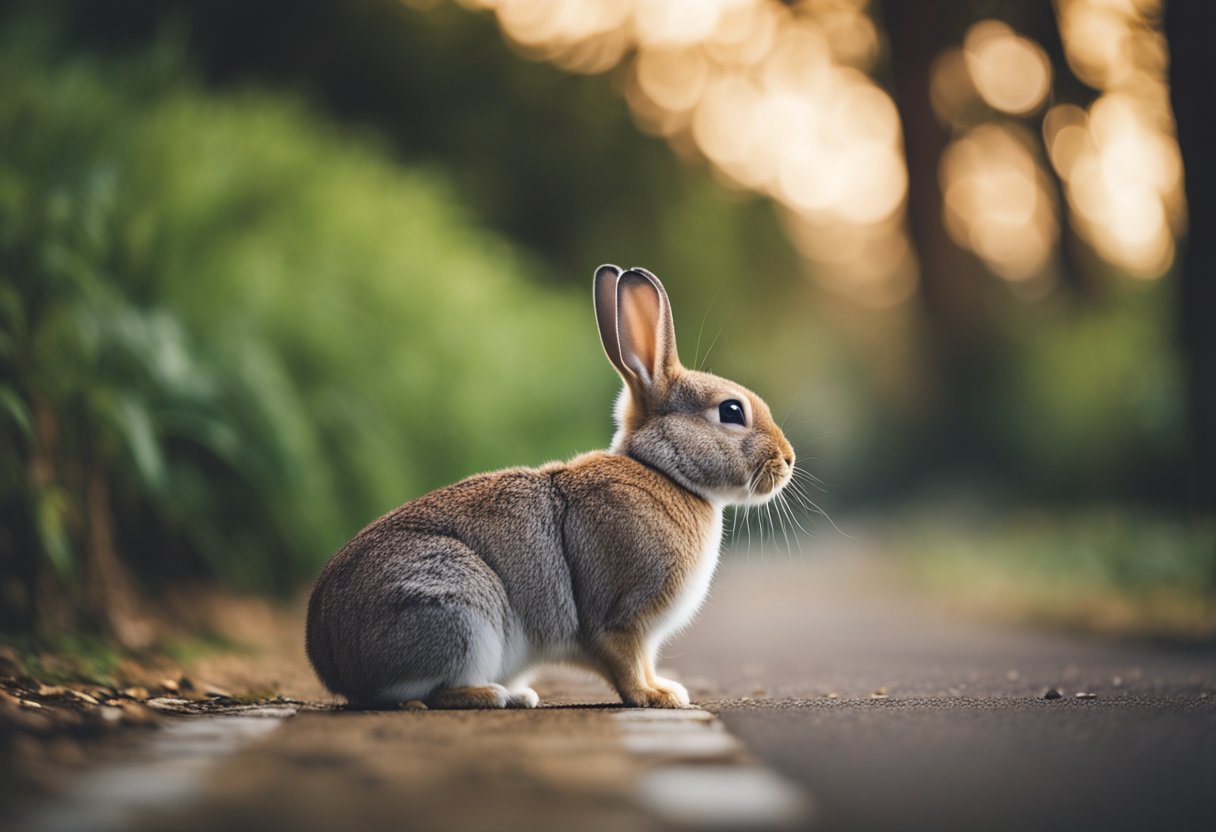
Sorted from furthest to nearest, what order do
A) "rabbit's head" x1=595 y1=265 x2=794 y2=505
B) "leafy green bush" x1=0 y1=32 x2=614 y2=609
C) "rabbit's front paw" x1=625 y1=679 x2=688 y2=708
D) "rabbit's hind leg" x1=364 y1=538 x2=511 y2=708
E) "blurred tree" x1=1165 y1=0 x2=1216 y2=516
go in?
"blurred tree" x1=1165 y1=0 x2=1216 y2=516
"leafy green bush" x1=0 y1=32 x2=614 y2=609
"rabbit's head" x1=595 y1=265 x2=794 y2=505
"rabbit's front paw" x1=625 y1=679 x2=688 y2=708
"rabbit's hind leg" x1=364 y1=538 x2=511 y2=708

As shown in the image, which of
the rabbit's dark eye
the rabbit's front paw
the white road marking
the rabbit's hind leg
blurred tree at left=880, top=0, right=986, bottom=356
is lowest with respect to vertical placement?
the white road marking

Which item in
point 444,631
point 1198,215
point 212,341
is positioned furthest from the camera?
point 1198,215

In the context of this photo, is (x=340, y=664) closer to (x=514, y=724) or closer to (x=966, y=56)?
(x=514, y=724)

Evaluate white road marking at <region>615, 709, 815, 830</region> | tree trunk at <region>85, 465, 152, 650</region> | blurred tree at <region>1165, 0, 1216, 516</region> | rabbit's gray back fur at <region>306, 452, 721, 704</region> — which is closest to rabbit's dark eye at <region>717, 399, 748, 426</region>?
rabbit's gray back fur at <region>306, 452, 721, 704</region>

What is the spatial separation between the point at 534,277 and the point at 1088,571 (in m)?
8.34

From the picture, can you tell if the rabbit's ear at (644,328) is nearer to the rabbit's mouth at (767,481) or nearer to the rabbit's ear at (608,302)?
the rabbit's ear at (608,302)

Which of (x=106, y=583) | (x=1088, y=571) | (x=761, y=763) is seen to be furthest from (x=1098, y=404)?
(x=761, y=763)

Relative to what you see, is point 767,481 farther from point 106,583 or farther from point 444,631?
point 106,583

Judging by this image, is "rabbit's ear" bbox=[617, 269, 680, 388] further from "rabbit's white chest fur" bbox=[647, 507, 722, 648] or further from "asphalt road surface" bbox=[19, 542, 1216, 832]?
"asphalt road surface" bbox=[19, 542, 1216, 832]

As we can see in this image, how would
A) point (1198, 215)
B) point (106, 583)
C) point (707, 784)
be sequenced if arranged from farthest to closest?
point (1198, 215), point (106, 583), point (707, 784)

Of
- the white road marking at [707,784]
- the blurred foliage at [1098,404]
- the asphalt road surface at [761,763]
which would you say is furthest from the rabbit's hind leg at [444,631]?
the blurred foliage at [1098,404]

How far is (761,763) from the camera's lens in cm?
287

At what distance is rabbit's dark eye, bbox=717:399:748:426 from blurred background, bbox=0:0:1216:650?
48 cm

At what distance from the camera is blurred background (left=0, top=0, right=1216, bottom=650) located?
5.80 meters
